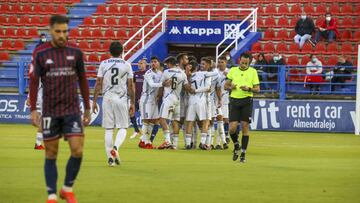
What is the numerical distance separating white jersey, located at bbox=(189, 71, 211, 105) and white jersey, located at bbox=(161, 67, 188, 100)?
0.95ft

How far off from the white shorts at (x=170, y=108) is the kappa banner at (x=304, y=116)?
10035 mm

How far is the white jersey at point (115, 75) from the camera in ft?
57.3

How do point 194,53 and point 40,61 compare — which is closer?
point 40,61

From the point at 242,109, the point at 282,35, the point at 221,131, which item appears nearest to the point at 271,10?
the point at 282,35

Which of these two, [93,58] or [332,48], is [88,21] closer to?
[93,58]

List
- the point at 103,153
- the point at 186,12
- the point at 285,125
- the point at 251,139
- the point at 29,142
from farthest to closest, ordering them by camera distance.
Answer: the point at 186,12 < the point at 285,125 < the point at 251,139 < the point at 29,142 < the point at 103,153

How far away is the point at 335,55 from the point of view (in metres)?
34.7

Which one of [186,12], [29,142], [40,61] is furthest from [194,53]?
[40,61]

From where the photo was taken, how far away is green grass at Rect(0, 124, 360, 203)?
1306 cm

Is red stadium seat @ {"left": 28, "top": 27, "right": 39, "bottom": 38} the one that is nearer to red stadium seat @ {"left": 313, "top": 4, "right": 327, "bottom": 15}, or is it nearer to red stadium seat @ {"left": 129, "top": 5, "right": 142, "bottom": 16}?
red stadium seat @ {"left": 129, "top": 5, "right": 142, "bottom": 16}

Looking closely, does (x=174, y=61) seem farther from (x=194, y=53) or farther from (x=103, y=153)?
(x=194, y=53)

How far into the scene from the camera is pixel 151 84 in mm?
23578

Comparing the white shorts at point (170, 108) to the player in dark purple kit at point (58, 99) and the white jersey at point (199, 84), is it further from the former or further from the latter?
the player in dark purple kit at point (58, 99)

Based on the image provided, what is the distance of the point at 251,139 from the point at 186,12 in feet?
42.8
